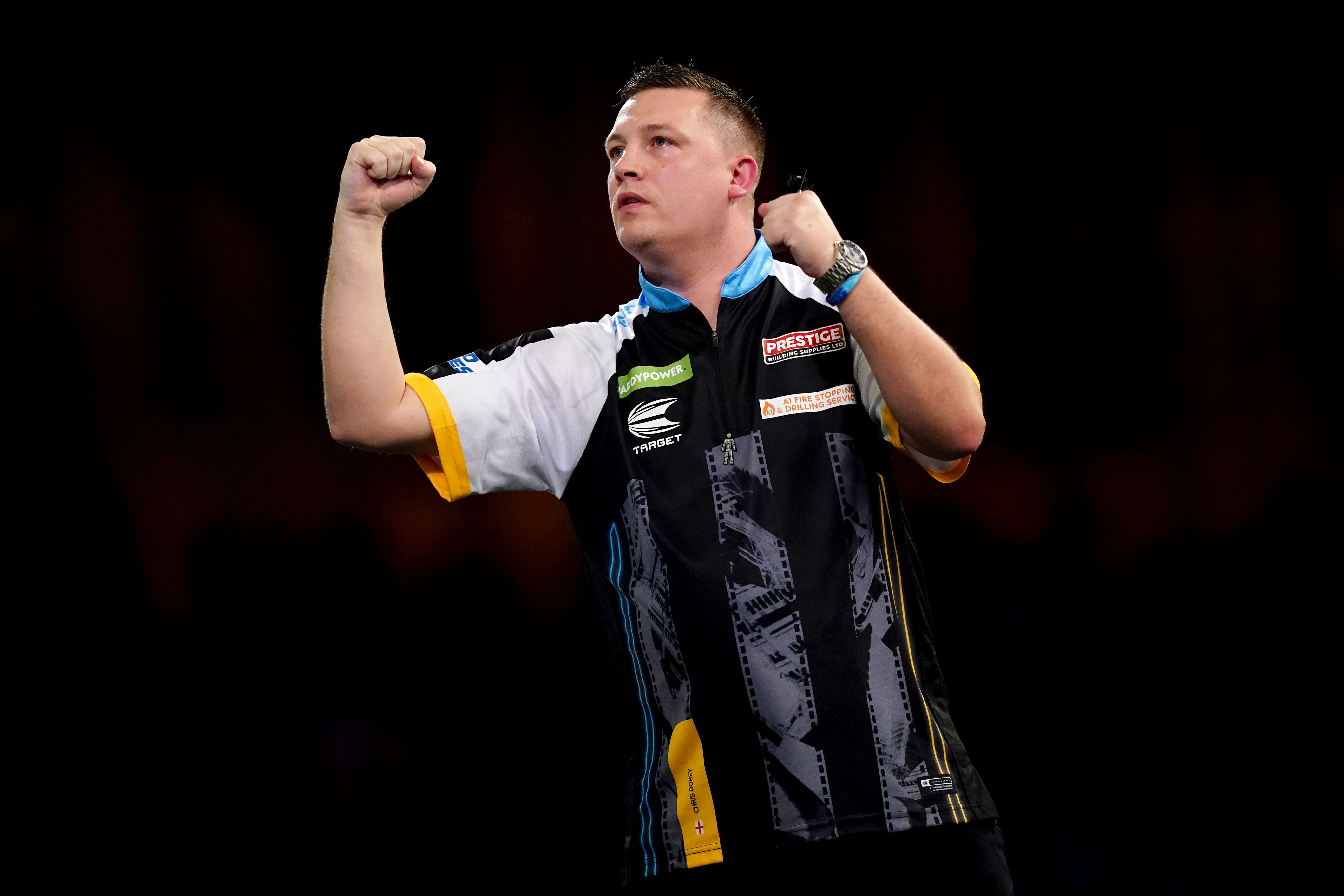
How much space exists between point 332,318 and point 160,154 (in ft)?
6.48

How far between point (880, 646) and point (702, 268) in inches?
25.0

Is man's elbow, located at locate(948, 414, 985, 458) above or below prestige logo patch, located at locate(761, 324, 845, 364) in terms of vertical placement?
below

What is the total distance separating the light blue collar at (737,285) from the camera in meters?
1.64

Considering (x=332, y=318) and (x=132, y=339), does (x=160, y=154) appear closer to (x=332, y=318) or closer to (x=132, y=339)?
(x=132, y=339)

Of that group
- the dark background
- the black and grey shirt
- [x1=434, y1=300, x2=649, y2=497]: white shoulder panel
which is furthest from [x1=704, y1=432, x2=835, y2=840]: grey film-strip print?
the dark background

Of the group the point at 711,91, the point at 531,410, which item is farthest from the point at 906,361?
the point at 711,91

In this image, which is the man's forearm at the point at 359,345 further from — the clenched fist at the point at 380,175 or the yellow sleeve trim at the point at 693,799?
the yellow sleeve trim at the point at 693,799

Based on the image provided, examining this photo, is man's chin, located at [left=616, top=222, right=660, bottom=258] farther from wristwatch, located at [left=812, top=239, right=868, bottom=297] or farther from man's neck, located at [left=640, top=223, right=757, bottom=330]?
wristwatch, located at [left=812, top=239, right=868, bottom=297]

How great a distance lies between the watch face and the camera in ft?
4.62

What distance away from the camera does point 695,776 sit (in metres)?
1.41

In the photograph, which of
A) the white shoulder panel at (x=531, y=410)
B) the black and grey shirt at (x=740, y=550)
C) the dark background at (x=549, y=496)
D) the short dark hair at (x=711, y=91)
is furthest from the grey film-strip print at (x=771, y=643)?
the dark background at (x=549, y=496)

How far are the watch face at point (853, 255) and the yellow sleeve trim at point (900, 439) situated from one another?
18 centimetres

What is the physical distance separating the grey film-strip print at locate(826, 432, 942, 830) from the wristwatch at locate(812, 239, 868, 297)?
0.21 meters

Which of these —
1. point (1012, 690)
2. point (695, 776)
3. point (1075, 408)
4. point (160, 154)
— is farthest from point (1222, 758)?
point (160, 154)
